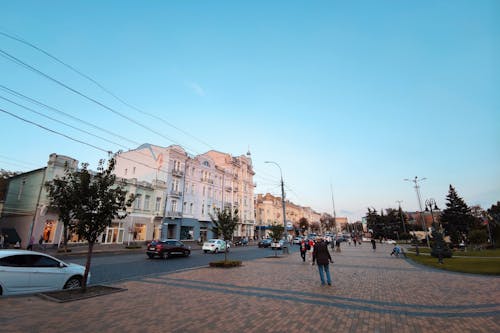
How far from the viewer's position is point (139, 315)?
21.4 feet

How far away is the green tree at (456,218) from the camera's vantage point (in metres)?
52.2

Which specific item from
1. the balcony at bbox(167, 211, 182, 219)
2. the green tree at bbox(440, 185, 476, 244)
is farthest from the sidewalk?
the green tree at bbox(440, 185, 476, 244)

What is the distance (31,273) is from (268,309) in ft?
25.2

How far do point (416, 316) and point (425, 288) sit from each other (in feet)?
14.7

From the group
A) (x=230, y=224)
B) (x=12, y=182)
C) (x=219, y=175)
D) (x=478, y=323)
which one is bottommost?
(x=478, y=323)

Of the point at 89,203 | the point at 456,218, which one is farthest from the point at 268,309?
the point at 456,218

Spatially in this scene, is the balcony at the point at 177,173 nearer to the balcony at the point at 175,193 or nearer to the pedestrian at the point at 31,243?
the balcony at the point at 175,193

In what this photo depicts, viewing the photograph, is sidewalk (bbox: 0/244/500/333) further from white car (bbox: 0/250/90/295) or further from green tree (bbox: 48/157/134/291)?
green tree (bbox: 48/157/134/291)

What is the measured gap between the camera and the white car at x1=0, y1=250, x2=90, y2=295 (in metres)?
7.93

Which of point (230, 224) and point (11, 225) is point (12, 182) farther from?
point (230, 224)

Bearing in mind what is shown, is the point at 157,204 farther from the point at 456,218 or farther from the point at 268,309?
the point at 456,218

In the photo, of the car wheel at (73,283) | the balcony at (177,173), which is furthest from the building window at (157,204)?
the car wheel at (73,283)

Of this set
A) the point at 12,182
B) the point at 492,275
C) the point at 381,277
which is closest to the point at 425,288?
the point at 381,277

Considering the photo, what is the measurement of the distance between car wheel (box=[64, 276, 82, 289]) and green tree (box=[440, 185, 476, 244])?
63.3m
